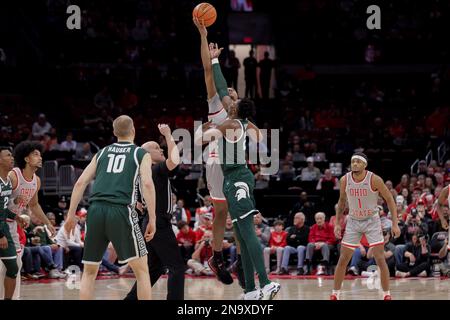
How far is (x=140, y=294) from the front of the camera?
9.10 m

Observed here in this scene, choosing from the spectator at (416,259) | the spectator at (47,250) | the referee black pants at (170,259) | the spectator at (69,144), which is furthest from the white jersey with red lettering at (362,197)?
the spectator at (69,144)

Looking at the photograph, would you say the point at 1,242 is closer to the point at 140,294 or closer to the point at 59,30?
the point at 140,294

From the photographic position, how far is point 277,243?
1798cm

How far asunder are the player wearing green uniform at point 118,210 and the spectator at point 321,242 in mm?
8848

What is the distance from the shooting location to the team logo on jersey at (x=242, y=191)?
1040cm

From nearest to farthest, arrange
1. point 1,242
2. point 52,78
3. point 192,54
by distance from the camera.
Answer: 1. point 1,242
2. point 52,78
3. point 192,54

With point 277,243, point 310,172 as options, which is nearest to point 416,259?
point 277,243

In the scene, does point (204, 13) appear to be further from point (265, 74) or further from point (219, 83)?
point (265, 74)

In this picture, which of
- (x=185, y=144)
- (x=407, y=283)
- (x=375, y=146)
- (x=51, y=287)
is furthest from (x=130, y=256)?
(x=375, y=146)

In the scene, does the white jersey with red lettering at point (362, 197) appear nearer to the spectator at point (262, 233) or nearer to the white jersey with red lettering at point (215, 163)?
the white jersey with red lettering at point (215, 163)

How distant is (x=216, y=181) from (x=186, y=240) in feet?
23.3

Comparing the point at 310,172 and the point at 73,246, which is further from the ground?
the point at 310,172

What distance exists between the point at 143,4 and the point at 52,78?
4.49 m

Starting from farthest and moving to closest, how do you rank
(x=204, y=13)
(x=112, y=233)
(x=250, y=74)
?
(x=250, y=74) → (x=204, y=13) → (x=112, y=233)
